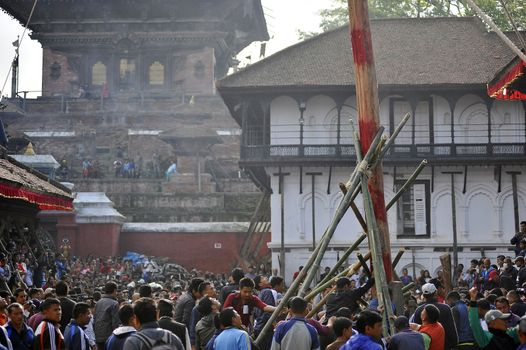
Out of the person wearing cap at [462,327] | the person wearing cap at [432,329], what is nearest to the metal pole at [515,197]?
the person wearing cap at [462,327]

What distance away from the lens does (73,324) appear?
39.8ft

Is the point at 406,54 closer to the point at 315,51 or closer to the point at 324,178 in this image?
the point at 315,51

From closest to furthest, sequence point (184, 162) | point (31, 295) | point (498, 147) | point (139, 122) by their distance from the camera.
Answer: point (31, 295) → point (498, 147) → point (184, 162) → point (139, 122)

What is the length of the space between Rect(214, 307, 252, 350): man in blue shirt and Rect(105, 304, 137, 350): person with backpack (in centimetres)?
92

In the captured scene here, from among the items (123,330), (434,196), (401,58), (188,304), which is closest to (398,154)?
(434,196)

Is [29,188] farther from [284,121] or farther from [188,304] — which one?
[284,121]

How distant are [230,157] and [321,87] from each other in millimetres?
15862

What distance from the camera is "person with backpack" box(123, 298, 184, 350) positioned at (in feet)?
30.1

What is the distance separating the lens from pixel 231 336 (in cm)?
1046

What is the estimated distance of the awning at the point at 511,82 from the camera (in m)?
20.4

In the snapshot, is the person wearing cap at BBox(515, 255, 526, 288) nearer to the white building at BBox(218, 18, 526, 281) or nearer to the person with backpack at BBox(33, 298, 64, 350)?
the person with backpack at BBox(33, 298, 64, 350)

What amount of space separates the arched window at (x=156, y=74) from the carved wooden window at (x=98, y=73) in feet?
9.03

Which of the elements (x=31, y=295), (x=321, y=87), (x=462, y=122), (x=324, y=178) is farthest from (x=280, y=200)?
(x=31, y=295)

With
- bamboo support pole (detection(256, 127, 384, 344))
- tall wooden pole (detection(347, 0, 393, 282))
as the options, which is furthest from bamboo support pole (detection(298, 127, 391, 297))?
tall wooden pole (detection(347, 0, 393, 282))
